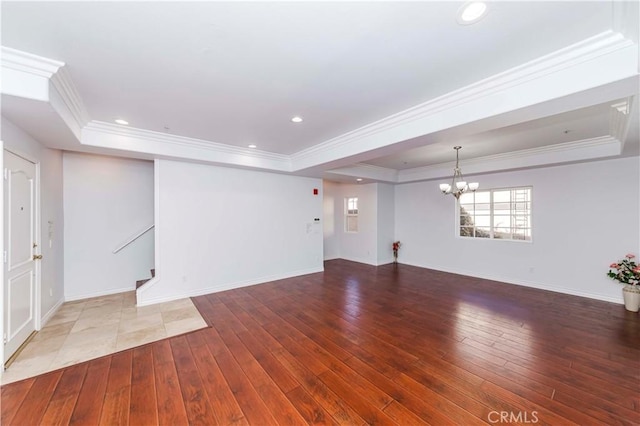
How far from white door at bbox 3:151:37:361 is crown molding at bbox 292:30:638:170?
4.12 meters

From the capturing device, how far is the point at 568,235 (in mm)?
4875

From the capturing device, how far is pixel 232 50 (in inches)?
78.0

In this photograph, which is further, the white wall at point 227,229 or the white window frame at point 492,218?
the white window frame at point 492,218

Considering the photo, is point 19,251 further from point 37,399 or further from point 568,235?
point 568,235

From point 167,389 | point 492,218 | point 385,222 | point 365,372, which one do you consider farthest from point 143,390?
point 492,218

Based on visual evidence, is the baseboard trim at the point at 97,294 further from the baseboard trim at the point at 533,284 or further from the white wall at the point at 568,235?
the white wall at the point at 568,235

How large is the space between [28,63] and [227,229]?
3.54 meters

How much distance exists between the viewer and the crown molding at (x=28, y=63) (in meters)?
2.00

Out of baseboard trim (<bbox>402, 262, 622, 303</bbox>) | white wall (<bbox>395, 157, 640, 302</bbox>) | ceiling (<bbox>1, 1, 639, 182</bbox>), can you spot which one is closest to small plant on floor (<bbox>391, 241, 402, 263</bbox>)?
baseboard trim (<bbox>402, 262, 622, 303</bbox>)

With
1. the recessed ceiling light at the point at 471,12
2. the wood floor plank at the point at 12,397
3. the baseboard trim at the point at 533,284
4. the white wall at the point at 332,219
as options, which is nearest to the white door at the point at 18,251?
the wood floor plank at the point at 12,397

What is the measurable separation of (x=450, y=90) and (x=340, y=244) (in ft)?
21.5

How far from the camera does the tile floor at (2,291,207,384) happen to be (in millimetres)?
2629

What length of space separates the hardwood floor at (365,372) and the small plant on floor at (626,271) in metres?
0.54

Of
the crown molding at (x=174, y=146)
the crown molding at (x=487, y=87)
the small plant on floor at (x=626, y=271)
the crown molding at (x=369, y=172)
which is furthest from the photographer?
the crown molding at (x=369, y=172)
